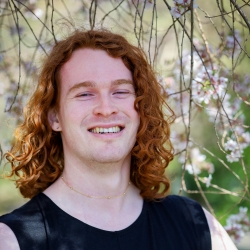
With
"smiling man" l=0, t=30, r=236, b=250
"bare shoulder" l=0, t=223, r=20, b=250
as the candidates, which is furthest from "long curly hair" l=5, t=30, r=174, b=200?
"bare shoulder" l=0, t=223, r=20, b=250

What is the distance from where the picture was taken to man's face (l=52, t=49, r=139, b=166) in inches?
72.2

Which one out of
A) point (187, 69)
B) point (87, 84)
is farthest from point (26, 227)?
point (187, 69)

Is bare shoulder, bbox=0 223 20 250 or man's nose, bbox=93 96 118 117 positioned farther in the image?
man's nose, bbox=93 96 118 117

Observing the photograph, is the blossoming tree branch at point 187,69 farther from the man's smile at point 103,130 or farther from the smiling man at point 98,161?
the man's smile at point 103,130

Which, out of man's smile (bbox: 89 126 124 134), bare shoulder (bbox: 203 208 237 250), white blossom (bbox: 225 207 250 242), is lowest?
white blossom (bbox: 225 207 250 242)

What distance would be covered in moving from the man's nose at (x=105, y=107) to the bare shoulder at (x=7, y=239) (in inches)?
17.1

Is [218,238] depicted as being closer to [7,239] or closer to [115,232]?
[115,232]

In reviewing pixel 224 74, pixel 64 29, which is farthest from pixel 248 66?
pixel 64 29

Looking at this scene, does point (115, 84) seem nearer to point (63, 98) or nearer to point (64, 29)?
point (63, 98)

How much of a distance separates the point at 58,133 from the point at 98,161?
268 mm

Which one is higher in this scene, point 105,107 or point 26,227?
point 105,107

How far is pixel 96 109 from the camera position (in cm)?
184

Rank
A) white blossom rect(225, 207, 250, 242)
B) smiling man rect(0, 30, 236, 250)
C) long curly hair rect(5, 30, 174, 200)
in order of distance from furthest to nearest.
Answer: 1. white blossom rect(225, 207, 250, 242)
2. long curly hair rect(5, 30, 174, 200)
3. smiling man rect(0, 30, 236, 250)

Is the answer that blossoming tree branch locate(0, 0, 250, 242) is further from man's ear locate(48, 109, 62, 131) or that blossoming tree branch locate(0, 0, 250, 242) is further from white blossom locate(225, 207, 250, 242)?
man's ear locate(48, 109, 62, 131)
